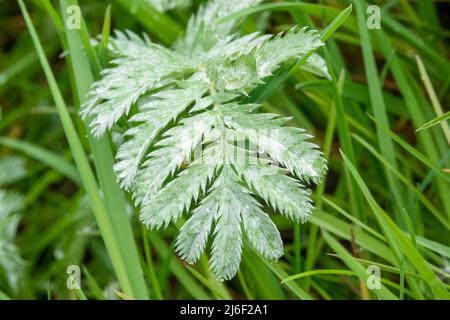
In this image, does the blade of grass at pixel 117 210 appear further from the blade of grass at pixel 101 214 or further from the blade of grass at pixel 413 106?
the blade of grass at pixel 413 106

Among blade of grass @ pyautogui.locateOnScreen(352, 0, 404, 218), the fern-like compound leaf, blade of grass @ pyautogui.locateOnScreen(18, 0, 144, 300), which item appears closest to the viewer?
the fern-like compound leaf

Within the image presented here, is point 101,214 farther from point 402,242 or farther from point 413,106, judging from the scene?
point 413,106

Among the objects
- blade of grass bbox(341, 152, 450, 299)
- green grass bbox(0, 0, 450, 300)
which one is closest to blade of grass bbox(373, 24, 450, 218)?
green grass bbox(0, 0, 450, 300)

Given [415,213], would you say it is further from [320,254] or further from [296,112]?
[296,112]

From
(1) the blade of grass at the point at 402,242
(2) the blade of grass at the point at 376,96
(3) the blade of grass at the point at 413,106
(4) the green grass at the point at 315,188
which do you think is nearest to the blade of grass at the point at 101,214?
(4) the green grass at the point at 315,188

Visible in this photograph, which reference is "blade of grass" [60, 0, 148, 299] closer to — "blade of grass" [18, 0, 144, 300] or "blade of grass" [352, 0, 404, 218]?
"blade of grass" [18, 0, 144, 300]

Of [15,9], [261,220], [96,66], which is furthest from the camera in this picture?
[15,9]

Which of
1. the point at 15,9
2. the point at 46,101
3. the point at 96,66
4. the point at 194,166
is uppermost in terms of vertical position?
the point at 15,9

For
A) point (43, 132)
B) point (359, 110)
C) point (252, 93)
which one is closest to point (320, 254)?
point (359, 110)
